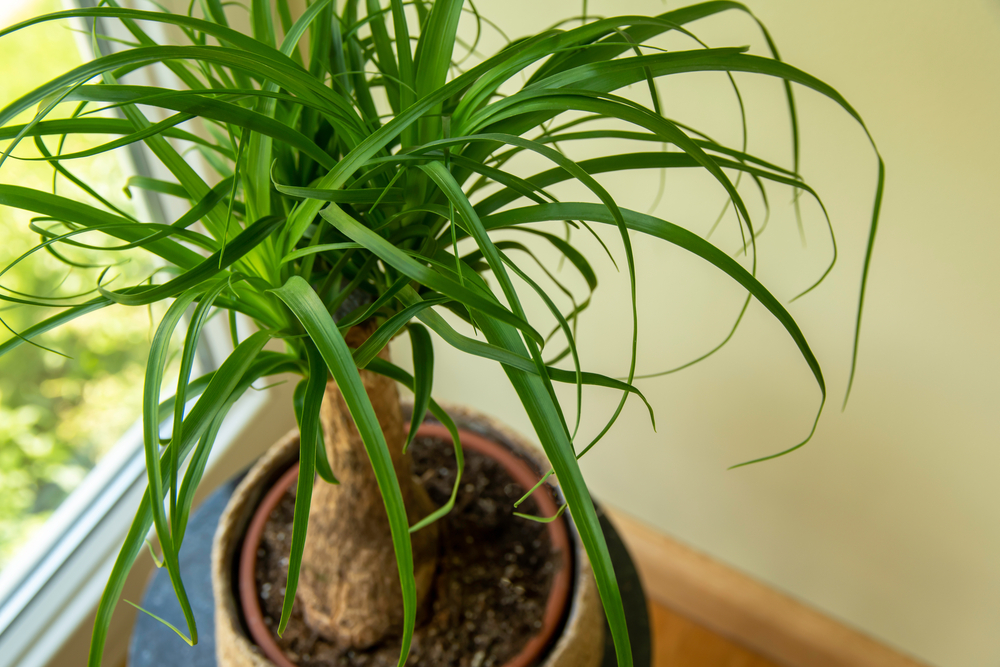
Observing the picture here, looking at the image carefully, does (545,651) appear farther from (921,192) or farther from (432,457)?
(921,192)

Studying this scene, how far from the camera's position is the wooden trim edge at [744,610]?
3.69 feet

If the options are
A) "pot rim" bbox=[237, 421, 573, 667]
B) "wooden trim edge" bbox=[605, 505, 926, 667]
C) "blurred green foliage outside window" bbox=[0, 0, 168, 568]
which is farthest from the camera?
"wooden trim edge" bbox=[605, 505, 926, 667]

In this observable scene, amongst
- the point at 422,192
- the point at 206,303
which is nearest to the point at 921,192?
the point at 422,192

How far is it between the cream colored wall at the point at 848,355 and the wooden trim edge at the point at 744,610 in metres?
0.02

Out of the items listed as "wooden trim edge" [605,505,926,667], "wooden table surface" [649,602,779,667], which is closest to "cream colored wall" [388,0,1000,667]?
"wooden trim edge" [605,505,926,667]

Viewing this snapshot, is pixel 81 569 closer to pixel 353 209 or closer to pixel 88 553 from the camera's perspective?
pixel 88 553

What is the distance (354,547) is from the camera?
0.65m

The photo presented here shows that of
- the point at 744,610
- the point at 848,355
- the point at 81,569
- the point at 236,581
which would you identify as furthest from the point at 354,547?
the point at 744,610

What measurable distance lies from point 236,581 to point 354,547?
131 mm

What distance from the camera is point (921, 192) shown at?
0.74 m

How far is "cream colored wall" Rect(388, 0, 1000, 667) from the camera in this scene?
71cm

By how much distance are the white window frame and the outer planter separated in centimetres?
37

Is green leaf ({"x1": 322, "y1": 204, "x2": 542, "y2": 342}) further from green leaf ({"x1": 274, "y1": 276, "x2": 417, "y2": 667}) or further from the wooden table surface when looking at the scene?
the wooden table surface

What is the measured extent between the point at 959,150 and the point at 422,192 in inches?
22.5
